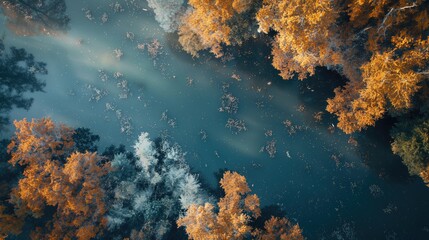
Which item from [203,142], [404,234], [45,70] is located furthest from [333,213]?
[45,70]

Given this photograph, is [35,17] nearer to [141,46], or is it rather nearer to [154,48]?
[141,46]

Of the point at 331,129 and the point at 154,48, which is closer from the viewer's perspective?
the point at 331,129

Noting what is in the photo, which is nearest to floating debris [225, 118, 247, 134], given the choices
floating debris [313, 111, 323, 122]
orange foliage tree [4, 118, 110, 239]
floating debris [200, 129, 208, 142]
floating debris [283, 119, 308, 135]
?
floating debris [200, 129, 208, 142]


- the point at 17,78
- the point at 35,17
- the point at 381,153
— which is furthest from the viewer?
the point at 35,17

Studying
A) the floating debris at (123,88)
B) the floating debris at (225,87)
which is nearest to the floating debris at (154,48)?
the floating debris at (123,88)

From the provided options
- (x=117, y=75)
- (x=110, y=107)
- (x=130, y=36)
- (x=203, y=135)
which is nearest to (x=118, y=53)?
(x=130, y=36)

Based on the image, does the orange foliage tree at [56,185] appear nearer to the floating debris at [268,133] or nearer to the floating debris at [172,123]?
the floating debris at [172,123]

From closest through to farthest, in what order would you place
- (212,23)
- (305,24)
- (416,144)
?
(305,24)
(416,144)
(212,23)
